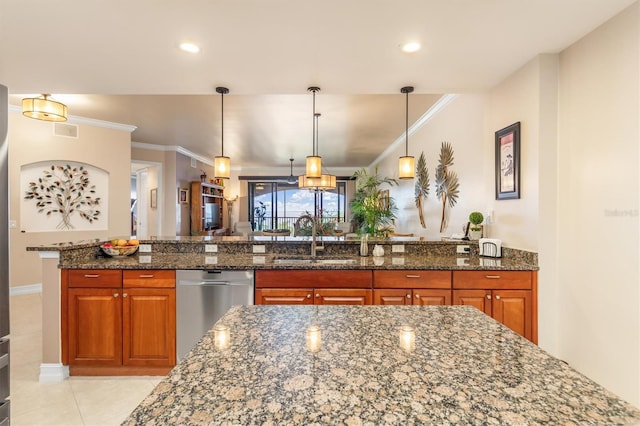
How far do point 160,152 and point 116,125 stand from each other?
5.55 ft

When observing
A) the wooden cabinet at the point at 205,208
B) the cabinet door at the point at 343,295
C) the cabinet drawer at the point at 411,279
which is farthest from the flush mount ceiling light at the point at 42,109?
the wooden cabinet at the point at 205,208

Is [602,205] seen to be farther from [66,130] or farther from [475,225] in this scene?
[66,130]

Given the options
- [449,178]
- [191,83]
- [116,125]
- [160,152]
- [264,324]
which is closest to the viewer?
[264,324]

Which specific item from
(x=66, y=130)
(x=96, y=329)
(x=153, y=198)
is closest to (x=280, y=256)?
(x=96, y=329)

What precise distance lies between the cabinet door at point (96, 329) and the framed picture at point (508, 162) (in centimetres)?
338

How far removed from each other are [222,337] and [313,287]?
1.51 meters

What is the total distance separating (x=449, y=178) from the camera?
4020 millimetres

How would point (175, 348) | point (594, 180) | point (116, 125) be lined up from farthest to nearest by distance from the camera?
→ point (116, 125), point (175, 348), point (594, 180)

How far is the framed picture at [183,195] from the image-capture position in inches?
292

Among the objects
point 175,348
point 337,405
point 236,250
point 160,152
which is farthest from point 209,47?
point 160,152

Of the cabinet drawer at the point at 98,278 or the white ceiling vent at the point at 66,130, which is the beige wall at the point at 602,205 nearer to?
the cabinet drawer at the point at 98,278

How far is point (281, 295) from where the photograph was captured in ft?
8.25

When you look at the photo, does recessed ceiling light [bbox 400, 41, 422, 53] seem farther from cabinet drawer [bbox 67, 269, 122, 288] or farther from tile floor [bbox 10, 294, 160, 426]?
tile floor [bbox 10, 294, 160, 426]

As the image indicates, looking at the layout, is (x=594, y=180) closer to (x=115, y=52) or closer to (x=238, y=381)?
(x=238, y=381)
